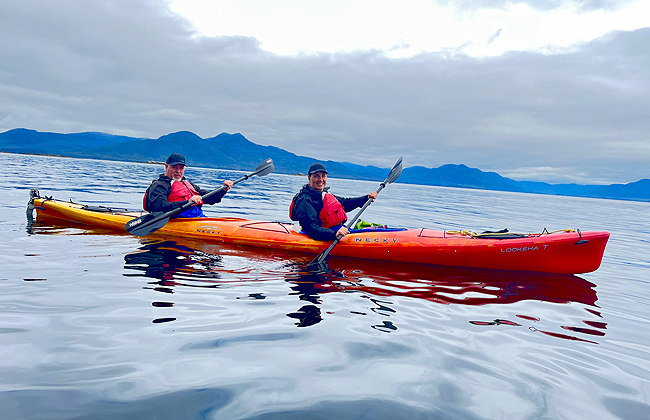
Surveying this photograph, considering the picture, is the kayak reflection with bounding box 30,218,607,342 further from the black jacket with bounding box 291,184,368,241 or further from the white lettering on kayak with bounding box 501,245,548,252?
the black jacket with bounding box 291,184,368,241

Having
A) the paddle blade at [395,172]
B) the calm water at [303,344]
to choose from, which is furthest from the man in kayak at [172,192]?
the paddle blade at [395,172]

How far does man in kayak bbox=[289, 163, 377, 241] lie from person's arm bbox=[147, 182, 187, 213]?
2720 millimetres

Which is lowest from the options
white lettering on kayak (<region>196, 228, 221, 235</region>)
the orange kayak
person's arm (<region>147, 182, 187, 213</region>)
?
white lettering on kayak (<region>196, 228, 221, 235</region>)

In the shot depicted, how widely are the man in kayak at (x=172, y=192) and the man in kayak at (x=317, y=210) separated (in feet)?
6.93

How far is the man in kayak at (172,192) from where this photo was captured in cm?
825

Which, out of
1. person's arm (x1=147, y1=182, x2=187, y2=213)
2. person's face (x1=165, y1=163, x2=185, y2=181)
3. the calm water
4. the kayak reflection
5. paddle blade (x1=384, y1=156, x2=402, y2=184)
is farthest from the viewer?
paddle blade (x1=384, y1=156, x2=402, y2=184)

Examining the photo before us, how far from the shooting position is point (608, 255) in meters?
10.8

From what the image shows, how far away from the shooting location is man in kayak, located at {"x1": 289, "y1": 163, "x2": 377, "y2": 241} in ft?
25.1

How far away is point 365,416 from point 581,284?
6.20 meters

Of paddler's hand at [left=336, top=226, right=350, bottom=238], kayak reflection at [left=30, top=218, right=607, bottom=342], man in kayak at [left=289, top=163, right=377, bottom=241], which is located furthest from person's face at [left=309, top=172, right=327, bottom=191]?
kayak reflection at [left=30, top=218, right=607, bottom=342]

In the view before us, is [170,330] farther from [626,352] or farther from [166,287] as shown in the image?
[626,352]

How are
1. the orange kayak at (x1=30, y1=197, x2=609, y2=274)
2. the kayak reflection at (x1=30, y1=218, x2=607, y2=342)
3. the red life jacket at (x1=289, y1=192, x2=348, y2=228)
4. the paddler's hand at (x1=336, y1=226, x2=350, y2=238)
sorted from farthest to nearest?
the red life jacket at (x1=289, y1=192, x2=348, y2=228) < the paddler's hand at (x1=336, y1=226, x2=350, y2=238) < the orange kayak at (x1=30, y1=197, x2=609, y2=274) < the kayak reflection at (x1=30, y1=218, x2=607, y2=342)

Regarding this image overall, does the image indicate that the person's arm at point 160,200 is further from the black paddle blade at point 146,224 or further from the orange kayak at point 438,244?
the orange kayak at point 438,244

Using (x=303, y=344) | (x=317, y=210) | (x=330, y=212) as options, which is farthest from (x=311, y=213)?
(x=303, y=344)
